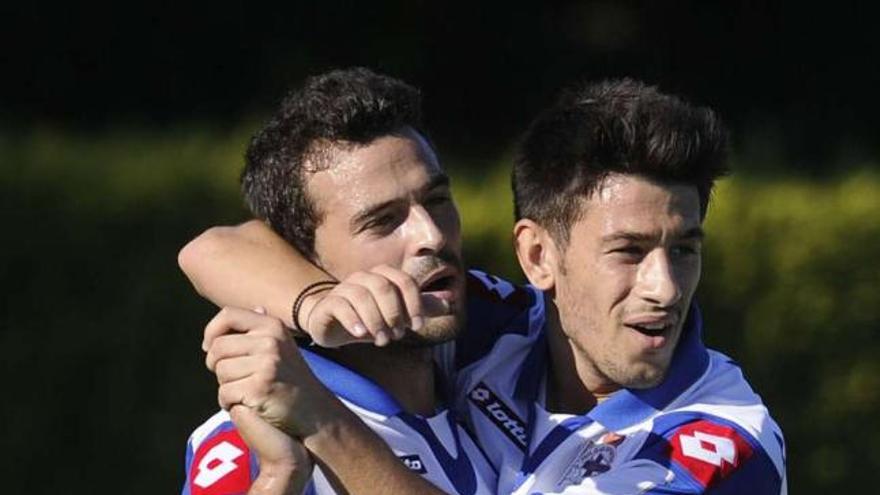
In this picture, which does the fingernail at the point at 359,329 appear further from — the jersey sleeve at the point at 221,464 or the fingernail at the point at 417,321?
the jersey sleeve at the point at 221,464

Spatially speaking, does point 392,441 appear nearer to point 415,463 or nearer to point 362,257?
point 415,463

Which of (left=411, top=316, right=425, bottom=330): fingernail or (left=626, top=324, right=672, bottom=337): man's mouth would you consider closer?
(left=411, top=316, right=425, bottom=330): fingernail

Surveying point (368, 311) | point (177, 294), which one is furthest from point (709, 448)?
point (177, 294)

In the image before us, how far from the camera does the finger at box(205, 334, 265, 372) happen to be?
13.2ft

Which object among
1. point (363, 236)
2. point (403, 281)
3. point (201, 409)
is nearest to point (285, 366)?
point (403, 281)

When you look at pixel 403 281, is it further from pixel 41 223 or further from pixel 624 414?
pixel 41 223

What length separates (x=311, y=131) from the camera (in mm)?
4652

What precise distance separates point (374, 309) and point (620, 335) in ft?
2.61

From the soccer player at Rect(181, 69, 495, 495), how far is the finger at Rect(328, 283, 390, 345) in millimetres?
233

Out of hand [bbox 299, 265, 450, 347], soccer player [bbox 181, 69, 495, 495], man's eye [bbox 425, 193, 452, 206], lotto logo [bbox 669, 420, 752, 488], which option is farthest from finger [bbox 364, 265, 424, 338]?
lotto logo [bbox 669, 420, 752, 488]

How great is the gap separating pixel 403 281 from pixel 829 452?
4.50 meters

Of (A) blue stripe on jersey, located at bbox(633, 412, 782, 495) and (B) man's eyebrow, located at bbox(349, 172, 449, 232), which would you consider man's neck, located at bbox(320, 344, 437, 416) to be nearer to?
(B) man's eyebrow, located at bbox(349, 172, 449, 232)

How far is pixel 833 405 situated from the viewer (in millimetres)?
8133

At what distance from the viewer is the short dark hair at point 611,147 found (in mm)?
4523
